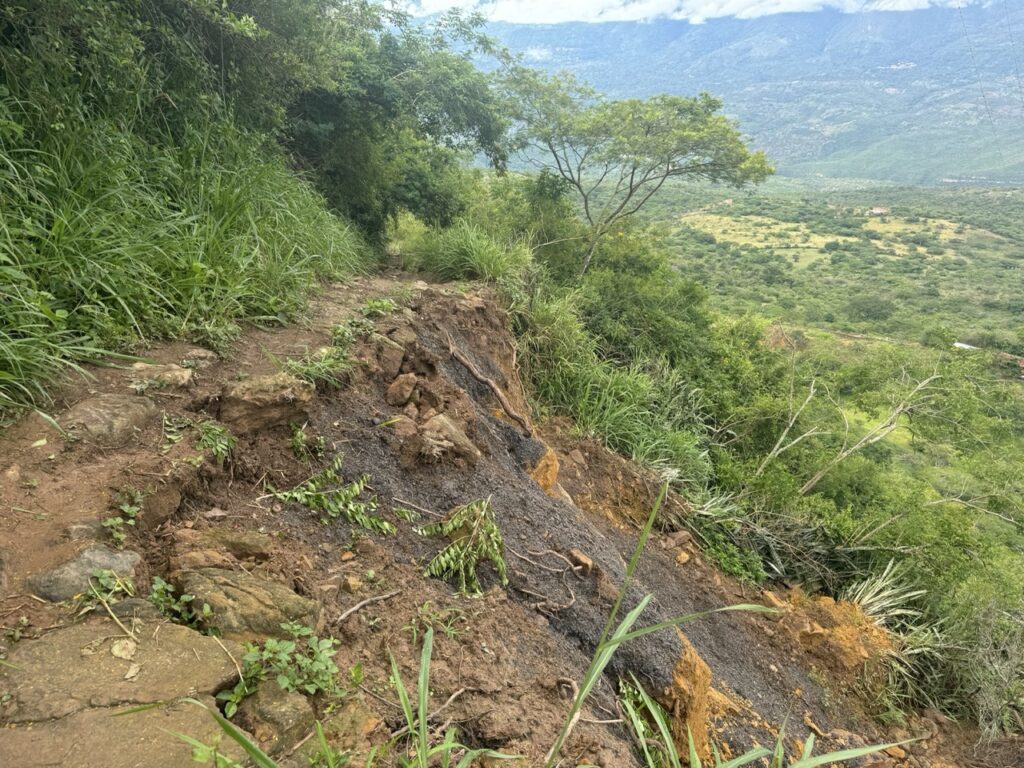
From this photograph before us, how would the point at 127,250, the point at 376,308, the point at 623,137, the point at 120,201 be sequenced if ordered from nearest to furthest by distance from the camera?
the point at 127,250
the point at 120,201
the point at 376,308
the point at 623,137

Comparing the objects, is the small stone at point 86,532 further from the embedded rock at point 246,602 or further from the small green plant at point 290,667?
the small green plant at point 290,667

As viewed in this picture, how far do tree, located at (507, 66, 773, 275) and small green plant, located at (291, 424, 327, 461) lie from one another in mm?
7848

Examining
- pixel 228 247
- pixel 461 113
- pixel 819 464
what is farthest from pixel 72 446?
pixel 819 464

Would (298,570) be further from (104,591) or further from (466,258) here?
(466,258)

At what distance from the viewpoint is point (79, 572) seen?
163 cm

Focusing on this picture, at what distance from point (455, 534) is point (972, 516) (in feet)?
25.6

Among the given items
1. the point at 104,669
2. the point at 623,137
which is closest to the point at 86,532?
the point at 104,669

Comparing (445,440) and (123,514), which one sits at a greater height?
(123,514)

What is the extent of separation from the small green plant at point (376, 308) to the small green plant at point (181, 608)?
2.62m

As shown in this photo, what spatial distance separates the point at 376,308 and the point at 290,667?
9.65 ft

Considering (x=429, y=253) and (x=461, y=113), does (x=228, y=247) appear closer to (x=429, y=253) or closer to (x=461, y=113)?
(x=429, y=253)

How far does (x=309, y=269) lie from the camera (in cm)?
438

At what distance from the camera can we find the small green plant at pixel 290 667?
4.96ft

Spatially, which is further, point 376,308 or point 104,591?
point 376,308
